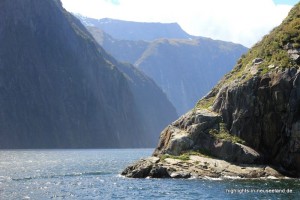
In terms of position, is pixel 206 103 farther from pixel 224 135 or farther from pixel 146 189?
pixel 146 189

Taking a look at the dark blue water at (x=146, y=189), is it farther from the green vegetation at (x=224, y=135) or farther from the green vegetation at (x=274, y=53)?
the green vegetation at (x=274, y=53)

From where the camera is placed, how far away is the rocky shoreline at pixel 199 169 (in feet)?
Answer: 258

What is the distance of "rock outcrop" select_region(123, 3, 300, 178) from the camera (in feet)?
266

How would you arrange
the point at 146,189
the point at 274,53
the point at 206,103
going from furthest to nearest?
the point at 206,103 → the point at 274,53 → the point at 146,189

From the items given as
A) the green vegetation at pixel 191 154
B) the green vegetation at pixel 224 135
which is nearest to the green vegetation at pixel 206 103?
the green vegetation at pixel 224 135

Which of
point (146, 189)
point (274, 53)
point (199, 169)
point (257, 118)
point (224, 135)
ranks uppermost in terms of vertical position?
point (274, 53)

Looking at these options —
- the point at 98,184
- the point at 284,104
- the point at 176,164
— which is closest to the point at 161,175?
the point at 176,164

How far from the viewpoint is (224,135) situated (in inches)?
3354

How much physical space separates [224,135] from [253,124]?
17.0ft

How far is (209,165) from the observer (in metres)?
80.6

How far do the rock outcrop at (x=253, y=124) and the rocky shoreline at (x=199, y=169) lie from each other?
158mm

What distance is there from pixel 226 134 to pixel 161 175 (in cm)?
1362

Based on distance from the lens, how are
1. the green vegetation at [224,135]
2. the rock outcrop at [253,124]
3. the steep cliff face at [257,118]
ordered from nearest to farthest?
the rock outcrop at [253,124]
the steep cliff face at [257,118]
the green vegetation at [224,135]

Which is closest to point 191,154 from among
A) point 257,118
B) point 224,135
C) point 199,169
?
point 199,169
